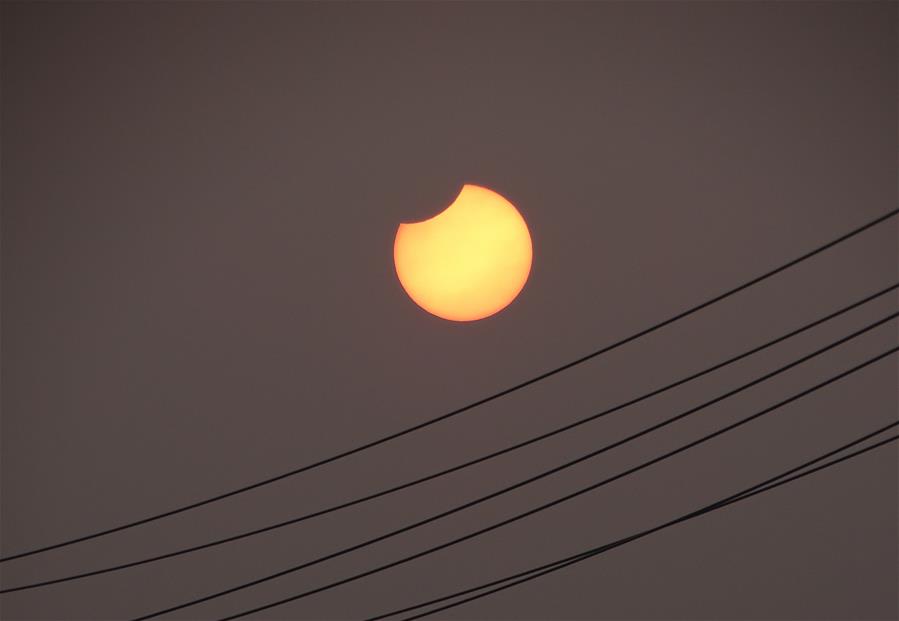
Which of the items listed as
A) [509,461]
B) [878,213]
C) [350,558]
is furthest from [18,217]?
[878,213]

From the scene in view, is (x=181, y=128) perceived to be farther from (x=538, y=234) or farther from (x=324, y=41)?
(x=538, y=234)

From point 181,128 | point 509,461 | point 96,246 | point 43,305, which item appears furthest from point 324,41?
point 509,461

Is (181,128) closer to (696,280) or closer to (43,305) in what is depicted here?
(43,305)

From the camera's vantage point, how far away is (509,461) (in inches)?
275

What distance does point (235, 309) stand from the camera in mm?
6766

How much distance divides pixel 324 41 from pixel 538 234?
6.14ft

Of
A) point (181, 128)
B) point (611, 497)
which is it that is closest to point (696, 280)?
point (611, 497)

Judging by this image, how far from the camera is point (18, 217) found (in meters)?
6.80

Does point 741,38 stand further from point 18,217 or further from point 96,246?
point 18,217

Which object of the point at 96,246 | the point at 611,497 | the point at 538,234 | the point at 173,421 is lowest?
the point at 611,497

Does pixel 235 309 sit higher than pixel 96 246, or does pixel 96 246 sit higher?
pixel 96 246

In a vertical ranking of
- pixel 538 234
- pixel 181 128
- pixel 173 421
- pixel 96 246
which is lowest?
pixel 173 421

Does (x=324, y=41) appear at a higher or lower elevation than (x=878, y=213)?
higher

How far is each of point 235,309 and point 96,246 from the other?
1.01 m
